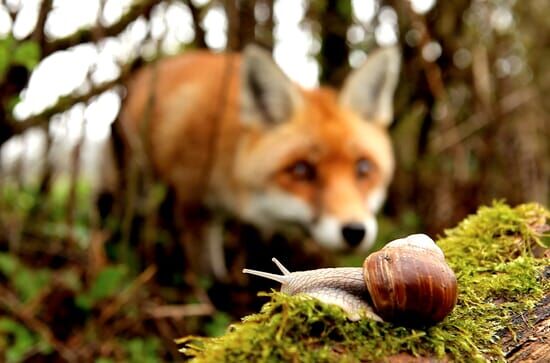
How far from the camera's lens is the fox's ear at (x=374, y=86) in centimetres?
608

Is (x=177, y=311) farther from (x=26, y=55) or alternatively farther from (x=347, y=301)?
(x=347, y=301)

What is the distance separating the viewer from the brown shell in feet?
5.17

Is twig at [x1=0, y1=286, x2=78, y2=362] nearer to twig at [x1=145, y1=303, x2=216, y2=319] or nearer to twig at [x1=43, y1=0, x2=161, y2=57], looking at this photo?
twig at [x1=145, y1=303, x2=216, y2=319]

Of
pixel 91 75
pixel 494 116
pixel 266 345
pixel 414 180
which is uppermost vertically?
pixel 91 75

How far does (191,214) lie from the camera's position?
21.0ft

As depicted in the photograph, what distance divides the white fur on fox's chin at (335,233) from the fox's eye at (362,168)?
67 cm

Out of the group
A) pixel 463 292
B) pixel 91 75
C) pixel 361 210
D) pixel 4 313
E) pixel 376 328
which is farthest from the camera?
pixel 361 210

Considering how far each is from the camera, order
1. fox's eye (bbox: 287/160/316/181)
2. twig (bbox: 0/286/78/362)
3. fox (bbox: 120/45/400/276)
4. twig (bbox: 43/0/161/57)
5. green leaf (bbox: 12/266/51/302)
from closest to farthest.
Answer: twig (bbox: 0/286/78/362), green leaf (bbox: 12/266/51/302), twig (bbox: 43/0/161/57), fox (bbox: 120/45/400/276), fox's eye (bbox: 287/160/316/181)

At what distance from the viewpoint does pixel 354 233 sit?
5.24 m

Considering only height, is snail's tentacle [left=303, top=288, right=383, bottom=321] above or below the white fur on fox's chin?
above

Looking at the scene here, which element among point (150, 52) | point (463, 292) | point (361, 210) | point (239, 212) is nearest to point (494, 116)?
point (361, 210)

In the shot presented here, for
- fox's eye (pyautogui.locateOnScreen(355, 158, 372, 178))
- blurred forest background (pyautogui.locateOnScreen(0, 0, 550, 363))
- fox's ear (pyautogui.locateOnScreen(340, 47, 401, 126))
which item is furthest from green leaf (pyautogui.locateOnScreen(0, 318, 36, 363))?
fox's ear (pyautogui.locateOnScreen(340, 47, 401, 126))

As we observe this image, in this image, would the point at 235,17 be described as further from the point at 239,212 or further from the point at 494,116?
the point at 494,116

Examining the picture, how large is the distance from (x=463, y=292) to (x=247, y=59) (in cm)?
408
